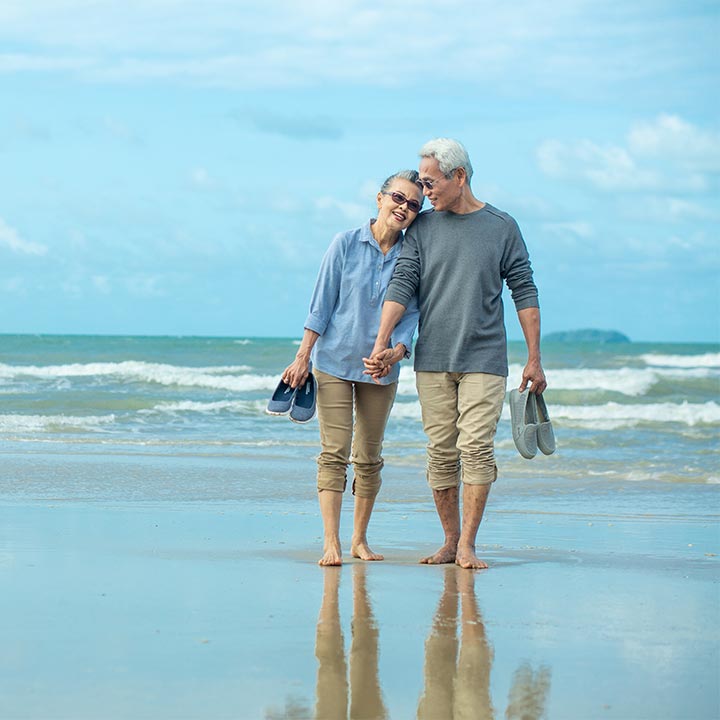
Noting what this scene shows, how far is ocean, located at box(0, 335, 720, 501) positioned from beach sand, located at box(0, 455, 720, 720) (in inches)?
70.3

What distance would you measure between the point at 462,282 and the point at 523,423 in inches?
28.4

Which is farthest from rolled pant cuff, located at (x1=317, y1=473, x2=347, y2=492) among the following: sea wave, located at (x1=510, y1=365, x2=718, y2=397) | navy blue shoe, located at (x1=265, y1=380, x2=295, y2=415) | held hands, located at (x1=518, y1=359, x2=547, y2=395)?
sea wave, located at (x1=510, y1=365, x2=718, y2=397)

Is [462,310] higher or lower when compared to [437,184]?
lower

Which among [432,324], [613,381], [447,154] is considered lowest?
[613,381]

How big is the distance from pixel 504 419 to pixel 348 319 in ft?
40.2

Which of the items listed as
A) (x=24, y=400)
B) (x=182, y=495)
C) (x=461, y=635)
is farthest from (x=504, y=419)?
(x=461, y=635)

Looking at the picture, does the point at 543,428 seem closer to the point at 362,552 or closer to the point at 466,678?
the point at 362,552

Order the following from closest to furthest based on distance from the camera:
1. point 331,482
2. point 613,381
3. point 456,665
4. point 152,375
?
point 456,665 < point 331,482 < point 613,381 < point 152,375

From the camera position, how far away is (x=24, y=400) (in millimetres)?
17594

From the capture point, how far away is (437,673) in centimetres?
314

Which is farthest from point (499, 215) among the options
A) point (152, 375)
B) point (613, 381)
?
point (152, 375)

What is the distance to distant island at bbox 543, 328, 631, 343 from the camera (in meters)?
88.2

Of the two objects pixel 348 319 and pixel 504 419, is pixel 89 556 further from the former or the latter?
pixel 504 419

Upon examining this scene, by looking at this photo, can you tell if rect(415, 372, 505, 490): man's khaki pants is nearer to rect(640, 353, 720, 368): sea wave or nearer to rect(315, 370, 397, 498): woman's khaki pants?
rect(315, 370, 397, 498): woman's khaki pants
